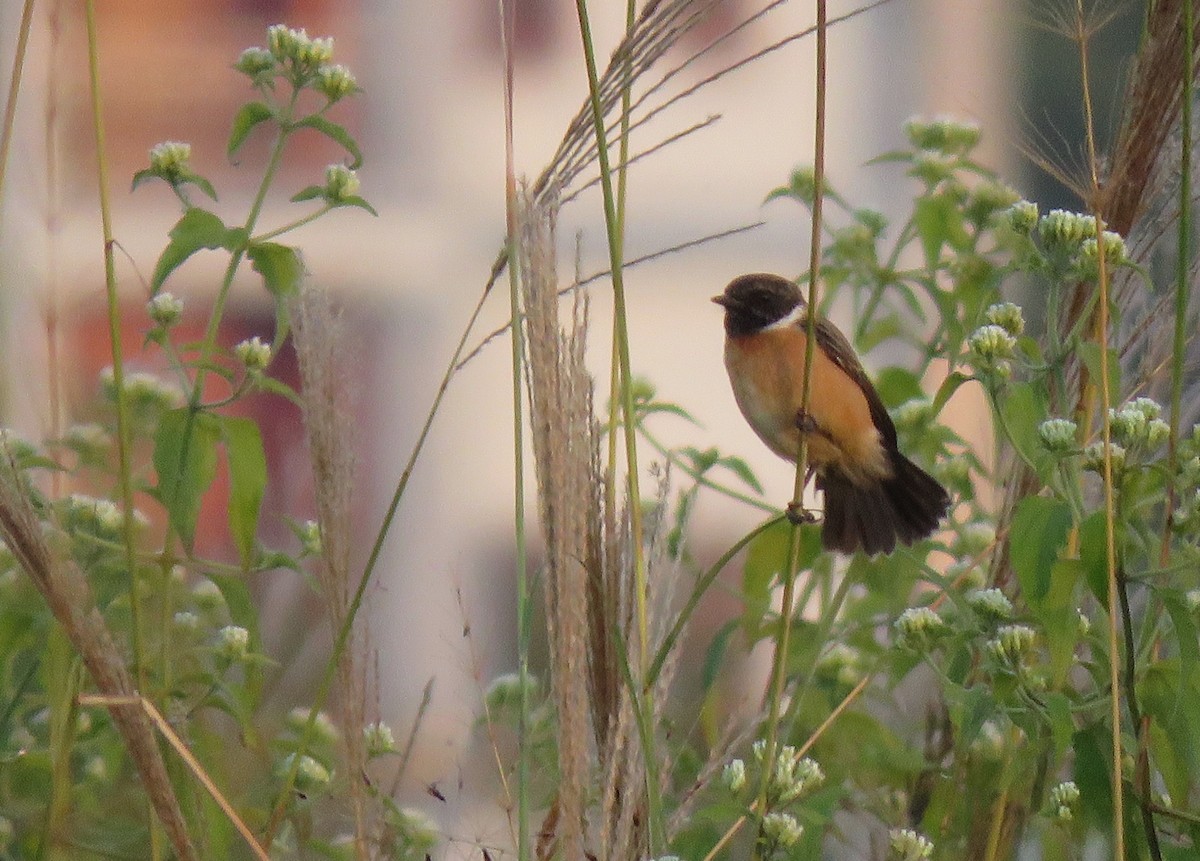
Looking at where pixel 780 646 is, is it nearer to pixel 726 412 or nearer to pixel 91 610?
pixel 91 610

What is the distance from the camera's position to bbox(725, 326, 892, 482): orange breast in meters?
2.64

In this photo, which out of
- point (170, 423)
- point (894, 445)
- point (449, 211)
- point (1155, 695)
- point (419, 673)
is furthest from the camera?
point (449, 211)

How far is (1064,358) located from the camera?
1.69m

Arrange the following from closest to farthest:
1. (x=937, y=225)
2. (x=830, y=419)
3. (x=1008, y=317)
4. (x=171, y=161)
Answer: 1. (x=1008, y=317)
2. (x=171, y=161)
3. (x=937, y=225)
4. (x=830, y=419)

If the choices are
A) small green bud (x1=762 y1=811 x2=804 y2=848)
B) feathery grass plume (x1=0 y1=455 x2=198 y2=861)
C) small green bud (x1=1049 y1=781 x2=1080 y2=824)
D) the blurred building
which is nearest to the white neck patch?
small green bud (x1=1049 y1=781 x2=1080 y2=824)

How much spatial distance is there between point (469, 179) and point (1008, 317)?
3805 millimetres

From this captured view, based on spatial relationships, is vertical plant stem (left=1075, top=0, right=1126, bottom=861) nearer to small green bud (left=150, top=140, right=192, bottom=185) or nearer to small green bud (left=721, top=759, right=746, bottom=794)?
small green bud (left=721, top=759, right=746, bottom=794)

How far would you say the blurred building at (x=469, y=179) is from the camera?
5.03 metres

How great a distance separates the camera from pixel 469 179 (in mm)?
5324

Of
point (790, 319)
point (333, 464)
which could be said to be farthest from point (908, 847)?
point (790, 319)

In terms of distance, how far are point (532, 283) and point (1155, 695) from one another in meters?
0.74

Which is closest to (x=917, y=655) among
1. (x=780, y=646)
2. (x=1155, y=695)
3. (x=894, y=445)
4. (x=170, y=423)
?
(x=1155, y=695)

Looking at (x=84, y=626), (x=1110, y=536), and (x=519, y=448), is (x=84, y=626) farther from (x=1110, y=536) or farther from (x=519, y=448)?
(x=1110, y=536)

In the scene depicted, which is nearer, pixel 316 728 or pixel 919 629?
pixel 919 629
